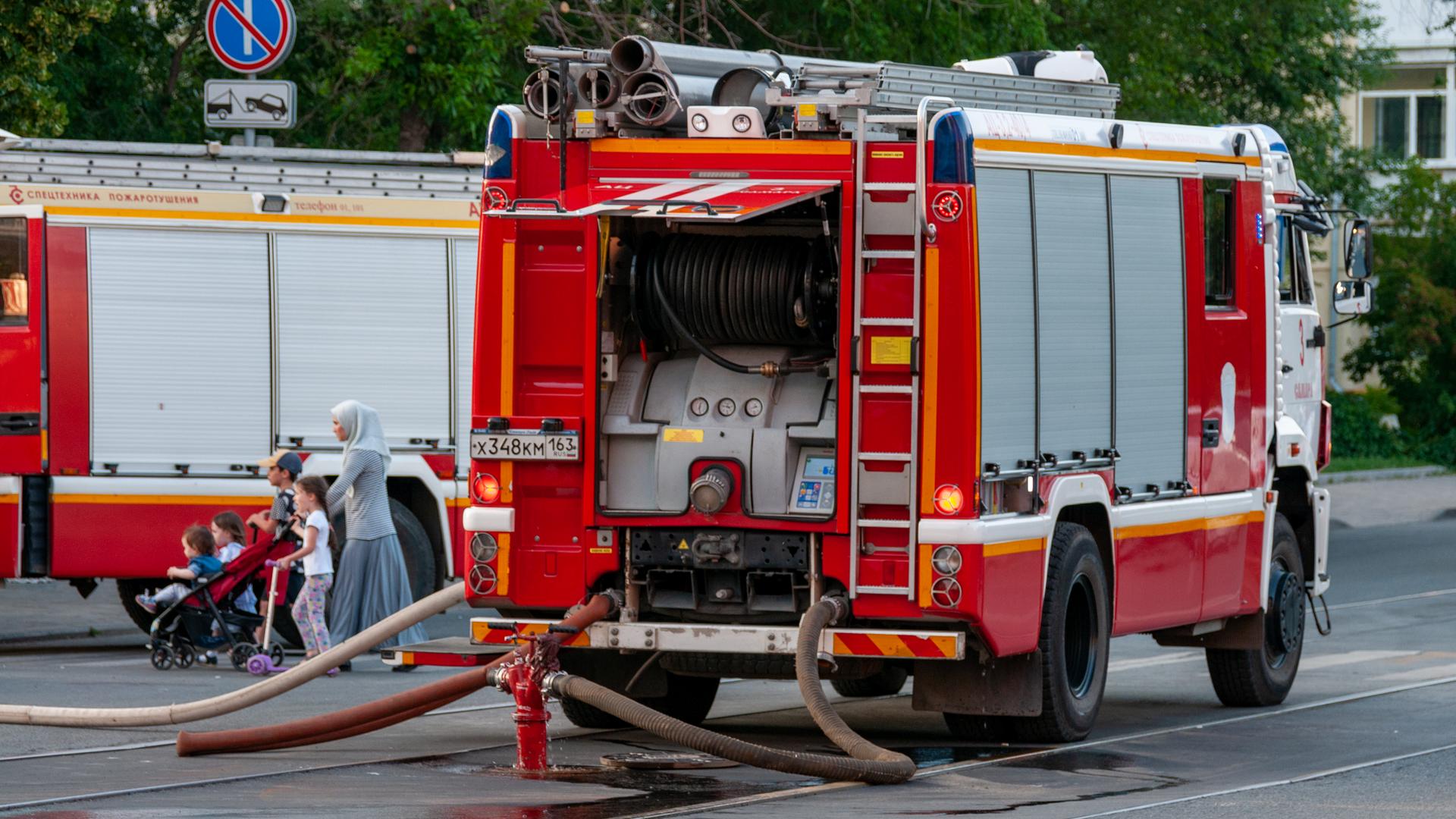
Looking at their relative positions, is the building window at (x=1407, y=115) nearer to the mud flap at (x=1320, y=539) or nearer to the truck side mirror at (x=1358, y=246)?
the truck side mirror at (x=1358, y=246)

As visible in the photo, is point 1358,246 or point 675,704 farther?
point 1358,246

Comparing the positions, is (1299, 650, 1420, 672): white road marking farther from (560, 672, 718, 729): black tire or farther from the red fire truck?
(560, 672, 718, 729): black tire

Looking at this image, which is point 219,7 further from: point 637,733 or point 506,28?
point 637,733

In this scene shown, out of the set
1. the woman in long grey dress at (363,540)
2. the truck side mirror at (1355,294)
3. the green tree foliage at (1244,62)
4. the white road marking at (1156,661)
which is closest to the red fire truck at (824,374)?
the truck side mirror at (1355,294)

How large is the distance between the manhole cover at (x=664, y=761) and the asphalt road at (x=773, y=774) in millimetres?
135

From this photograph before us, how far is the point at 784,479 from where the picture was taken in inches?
414

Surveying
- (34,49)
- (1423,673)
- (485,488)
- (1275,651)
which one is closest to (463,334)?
(34,49)

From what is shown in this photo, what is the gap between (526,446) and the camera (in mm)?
10852

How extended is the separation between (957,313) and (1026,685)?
6.03 feet

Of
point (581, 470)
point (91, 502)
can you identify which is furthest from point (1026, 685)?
point (91, 502)

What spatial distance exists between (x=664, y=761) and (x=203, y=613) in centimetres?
539

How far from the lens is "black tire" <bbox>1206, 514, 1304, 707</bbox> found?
532 inches

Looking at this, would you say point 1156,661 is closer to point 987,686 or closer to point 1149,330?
point 1149,330

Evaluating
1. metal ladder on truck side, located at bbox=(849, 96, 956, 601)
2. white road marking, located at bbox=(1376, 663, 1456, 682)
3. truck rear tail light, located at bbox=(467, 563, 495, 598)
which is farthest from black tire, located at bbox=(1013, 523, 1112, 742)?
white road marking, located at bbox=(1376, 663, 1456, 682)
